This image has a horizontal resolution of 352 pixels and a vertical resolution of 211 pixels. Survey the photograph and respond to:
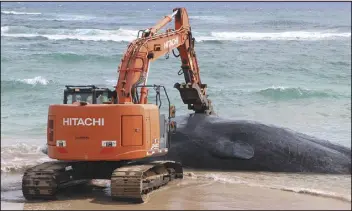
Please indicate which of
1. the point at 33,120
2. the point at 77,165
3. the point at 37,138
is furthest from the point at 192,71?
the point at 33,120

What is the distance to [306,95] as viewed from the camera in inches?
1192

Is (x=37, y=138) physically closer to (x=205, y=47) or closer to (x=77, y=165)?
(x=77, y=165)

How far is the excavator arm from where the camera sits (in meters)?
14.0

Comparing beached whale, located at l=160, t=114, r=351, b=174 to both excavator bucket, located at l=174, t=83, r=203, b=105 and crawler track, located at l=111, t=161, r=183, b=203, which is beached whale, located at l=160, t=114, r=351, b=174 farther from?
crawler track, located at l=111, t=161, r=183, b=203

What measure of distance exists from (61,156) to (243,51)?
3852 cm

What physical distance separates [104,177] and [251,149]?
12.9ft

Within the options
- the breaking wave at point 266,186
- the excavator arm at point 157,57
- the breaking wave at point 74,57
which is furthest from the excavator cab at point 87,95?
the breaking wave at point 74,57

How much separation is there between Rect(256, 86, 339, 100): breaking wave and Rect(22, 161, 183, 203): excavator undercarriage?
15.9 meters

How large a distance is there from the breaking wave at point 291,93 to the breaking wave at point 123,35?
1060 inches

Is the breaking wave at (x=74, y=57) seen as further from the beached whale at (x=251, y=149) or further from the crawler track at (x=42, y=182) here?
the crawler track at (x=42, y=182)

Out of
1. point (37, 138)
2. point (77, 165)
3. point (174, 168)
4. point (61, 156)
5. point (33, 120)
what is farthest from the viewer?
point (33, 120)

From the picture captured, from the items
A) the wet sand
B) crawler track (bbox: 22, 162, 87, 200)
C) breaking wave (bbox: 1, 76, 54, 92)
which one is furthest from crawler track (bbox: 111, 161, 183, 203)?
breaking wave (bbox: 1, 76, 54, 92)

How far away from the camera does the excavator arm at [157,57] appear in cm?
1395

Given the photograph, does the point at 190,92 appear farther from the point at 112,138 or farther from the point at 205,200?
the point at 112,138
